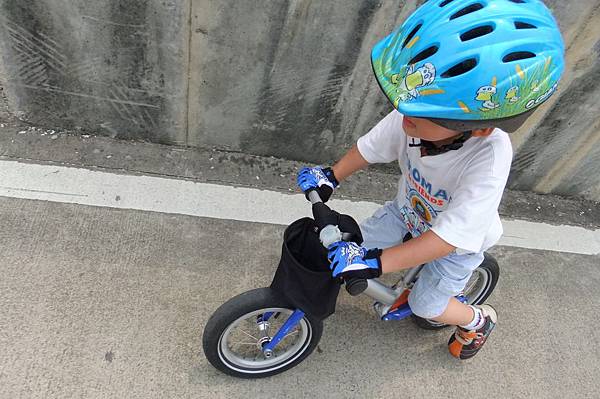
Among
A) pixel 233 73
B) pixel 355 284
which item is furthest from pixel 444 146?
pixel 233 73

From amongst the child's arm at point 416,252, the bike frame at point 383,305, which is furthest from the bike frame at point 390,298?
the child's arm at point 416,252

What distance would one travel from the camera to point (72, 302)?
2.46 m

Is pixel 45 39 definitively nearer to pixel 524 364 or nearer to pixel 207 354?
pixel 207 354

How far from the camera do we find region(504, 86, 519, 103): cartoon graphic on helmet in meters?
1.60

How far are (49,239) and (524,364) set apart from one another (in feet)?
8.54

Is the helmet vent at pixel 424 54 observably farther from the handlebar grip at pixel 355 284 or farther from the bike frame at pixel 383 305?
the bike frame at pixel 383 305

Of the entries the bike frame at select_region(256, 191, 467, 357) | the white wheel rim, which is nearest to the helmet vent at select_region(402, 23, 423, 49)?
the bike frame at select_region(256, 191, 467, 357)

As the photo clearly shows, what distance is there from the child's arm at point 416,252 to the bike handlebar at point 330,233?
118 mm

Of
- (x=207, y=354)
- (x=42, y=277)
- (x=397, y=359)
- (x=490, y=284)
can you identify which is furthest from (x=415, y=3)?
(x=42, y=277)

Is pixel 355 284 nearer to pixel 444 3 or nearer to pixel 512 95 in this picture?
pixel 512 95

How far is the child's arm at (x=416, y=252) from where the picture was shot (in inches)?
71.0

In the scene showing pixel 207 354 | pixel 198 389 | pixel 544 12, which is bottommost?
pixel 198 389

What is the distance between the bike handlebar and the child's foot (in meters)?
0.98

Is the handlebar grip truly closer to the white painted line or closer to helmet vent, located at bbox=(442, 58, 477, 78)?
helmet vent, located at bbox=(442, 58, 477, 78)
